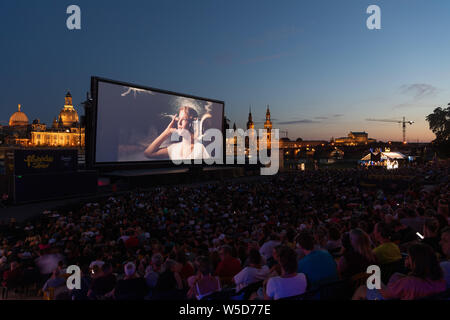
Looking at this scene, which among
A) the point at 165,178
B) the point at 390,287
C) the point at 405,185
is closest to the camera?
the point at 390,287

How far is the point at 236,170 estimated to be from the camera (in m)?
43.8

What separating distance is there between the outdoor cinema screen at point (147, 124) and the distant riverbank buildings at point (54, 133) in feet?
262

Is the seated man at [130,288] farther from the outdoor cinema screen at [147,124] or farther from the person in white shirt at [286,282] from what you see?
the outdoor cinema screen at [147,124]

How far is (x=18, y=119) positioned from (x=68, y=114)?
98.9 ft

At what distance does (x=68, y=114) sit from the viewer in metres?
136

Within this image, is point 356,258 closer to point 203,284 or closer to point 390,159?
point 203,284

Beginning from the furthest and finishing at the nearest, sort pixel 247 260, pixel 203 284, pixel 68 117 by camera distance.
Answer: pixel 68 117 → pixel 247 260 → pixel 203 284

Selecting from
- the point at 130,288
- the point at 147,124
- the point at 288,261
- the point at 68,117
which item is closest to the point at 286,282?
the point at 288,261

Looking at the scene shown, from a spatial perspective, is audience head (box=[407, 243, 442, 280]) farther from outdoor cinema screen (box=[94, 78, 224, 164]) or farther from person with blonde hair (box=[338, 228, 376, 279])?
outdoor cinema screen (box=[94, 78, 224, 164])

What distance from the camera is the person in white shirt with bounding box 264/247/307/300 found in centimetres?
308

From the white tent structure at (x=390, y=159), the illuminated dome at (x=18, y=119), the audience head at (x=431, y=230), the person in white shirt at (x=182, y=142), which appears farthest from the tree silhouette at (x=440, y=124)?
the illuminated dome at (x=18, y=119)
